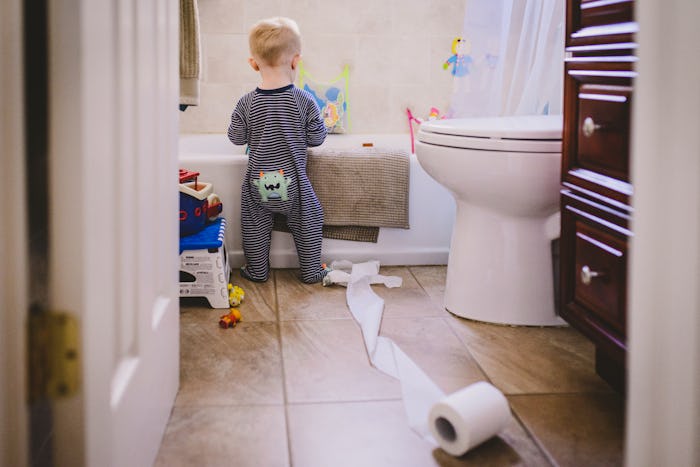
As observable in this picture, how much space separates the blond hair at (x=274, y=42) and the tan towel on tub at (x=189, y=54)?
50cm

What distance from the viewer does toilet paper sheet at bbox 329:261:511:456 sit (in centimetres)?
133

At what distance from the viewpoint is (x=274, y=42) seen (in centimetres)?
236

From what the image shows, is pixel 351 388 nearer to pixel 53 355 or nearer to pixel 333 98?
pixel 53 355

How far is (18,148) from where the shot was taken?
86cm

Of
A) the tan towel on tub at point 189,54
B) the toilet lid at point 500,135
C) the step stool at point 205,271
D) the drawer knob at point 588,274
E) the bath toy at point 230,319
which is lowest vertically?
the bath toy at point 230,319

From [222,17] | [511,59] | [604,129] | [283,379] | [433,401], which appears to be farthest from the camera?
[222,17]

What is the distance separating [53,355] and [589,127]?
1.04 meters

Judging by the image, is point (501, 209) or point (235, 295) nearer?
point (501, 209)

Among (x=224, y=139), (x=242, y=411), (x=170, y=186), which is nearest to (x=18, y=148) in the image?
(x=170, y=186)

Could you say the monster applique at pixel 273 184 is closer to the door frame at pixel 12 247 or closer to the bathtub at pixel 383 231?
the bathtub at pixel 383 231

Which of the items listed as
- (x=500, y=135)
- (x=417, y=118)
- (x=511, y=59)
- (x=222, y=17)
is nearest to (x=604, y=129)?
(x=500, y=135)

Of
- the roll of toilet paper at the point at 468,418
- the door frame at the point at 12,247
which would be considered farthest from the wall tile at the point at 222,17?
the door frame at the point at 12,247

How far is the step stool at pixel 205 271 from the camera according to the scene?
6.98ft

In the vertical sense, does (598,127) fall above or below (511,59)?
below
